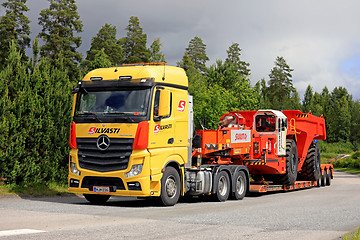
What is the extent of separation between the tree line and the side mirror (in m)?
1.98

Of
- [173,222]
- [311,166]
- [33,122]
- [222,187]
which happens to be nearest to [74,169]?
[33,122]

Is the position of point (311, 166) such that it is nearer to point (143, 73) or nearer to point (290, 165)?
point (290, 165)

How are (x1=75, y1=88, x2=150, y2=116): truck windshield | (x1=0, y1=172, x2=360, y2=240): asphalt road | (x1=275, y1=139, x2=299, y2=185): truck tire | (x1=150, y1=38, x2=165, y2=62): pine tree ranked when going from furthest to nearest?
(x1=150, y1=38, x2=165, y2=62): pine tree → (x1=275, y1=139, x2=299, y2=185): truck tire → (x1=75, y1=88, x2=150, y2=116): truck windshield → (x1=0, y1=172, x2=360, y2=240): asphalt road

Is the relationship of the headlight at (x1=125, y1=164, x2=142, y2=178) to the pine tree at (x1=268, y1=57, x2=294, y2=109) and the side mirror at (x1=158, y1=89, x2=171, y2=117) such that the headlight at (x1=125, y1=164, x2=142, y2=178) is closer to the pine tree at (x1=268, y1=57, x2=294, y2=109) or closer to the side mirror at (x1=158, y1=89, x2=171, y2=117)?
the side mirror at (x1=158, y1=89, x2=171, y2=117)

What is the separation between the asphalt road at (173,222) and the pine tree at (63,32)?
151ft

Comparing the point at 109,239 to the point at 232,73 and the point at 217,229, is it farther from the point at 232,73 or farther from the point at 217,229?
the point at 232,73

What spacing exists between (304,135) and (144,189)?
11549 mm

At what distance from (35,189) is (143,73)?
A: 6124 millimetres

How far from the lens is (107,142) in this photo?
12.7 metres

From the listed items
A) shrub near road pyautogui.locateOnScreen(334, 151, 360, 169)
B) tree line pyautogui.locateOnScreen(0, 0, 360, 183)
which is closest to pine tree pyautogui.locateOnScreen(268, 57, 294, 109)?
tree line pyautogui.locateOnScreen(0, 0, 360, 183)

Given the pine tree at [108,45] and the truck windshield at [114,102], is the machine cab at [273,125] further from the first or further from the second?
the pine tree at [108,45]

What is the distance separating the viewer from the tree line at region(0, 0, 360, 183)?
15.7 meters

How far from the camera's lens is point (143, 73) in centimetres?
1299

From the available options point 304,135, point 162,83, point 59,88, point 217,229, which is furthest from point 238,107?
point 217,229
